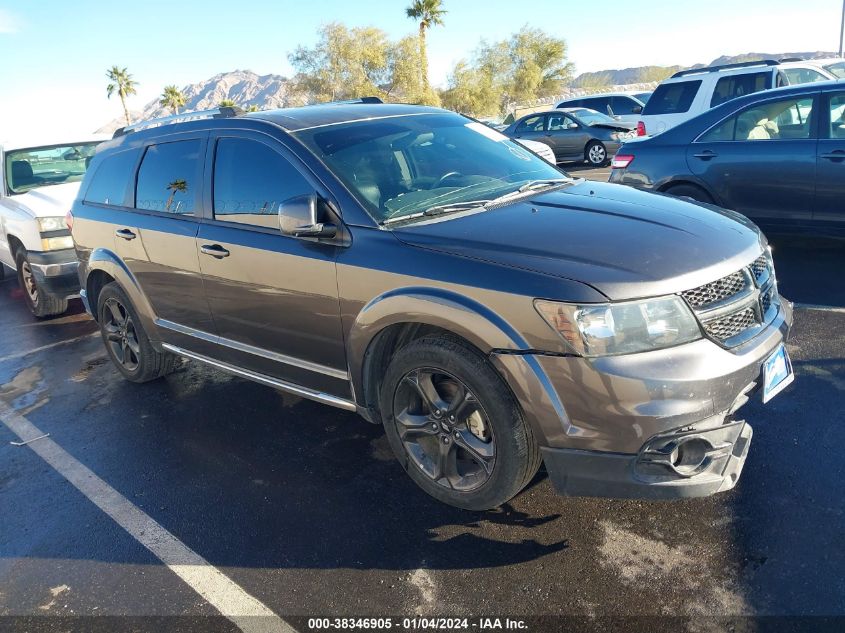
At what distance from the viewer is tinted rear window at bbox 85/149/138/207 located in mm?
4797

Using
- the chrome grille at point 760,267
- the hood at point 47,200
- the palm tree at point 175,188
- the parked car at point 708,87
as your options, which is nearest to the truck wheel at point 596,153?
the parked car at point 708,87

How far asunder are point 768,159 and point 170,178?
5.06 meters

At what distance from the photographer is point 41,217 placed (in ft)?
22.5

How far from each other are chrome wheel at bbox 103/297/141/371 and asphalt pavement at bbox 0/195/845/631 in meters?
0.90

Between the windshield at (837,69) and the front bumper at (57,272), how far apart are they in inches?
487

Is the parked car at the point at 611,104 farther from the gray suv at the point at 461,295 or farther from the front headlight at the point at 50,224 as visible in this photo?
the gray suv at the point at 461,295

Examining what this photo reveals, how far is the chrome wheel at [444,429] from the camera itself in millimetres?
2953

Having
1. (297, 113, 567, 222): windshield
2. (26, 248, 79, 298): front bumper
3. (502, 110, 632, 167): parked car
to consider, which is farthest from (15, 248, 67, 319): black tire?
(502, 110, 632, 167): parked car

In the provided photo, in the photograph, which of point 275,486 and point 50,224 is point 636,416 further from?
point 50,224

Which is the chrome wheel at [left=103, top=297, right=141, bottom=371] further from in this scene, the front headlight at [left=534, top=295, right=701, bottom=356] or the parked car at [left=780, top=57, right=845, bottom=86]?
the parked car at [left=780, top=57, right=845, bottom=86]

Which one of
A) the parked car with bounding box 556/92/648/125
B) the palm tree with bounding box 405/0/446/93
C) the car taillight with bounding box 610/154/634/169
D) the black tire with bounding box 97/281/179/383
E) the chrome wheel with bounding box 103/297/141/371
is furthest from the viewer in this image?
the palm tree with bounding box 405/0/446/93

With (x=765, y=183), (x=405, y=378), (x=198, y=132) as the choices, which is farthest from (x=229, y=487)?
(x=765, y=183)

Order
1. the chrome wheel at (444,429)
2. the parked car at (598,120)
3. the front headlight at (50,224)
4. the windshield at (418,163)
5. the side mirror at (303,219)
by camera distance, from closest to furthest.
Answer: the chrome wheel at (444,429)
the side mirror at (303,219)
the windshield at (418,163)
the front headlight at (50,224)
the parked car at (598,120)

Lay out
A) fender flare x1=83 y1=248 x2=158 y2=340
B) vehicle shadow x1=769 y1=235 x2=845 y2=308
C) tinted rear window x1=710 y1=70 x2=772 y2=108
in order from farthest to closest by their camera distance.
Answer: tinted rear window x1=710 y1=70 x2=772 y2=108, vehicle shadow x1=769 y1=235 x2=845 y2=308, fender flare x1=83 y1=248 x2=158 y2=340
